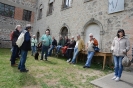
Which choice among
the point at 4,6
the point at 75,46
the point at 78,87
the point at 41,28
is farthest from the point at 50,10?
the point at 78,87

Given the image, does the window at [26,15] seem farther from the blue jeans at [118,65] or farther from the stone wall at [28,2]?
the blue jeans at [118,65]

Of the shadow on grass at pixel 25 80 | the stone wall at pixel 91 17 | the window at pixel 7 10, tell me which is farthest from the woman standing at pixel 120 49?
the window at pixel 7 10

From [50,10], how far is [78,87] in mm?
11683

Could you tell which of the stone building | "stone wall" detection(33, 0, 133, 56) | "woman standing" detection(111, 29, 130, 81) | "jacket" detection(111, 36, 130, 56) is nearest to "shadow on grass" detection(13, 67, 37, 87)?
"woman standing" detection(111, 29, 130, 81)

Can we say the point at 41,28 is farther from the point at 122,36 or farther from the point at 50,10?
the point at 122,36

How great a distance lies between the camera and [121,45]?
4402mm

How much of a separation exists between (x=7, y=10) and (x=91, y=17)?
1141 cm

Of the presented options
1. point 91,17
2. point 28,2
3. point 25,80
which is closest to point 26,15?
point 28,2

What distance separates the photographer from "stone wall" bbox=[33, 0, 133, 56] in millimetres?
6786

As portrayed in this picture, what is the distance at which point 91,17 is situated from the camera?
28.6 feet

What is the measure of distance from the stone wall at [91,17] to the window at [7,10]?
18.0 ft

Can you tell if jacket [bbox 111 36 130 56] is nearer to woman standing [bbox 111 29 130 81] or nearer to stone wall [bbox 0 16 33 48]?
woman standing [bbox 111 29 130 81]

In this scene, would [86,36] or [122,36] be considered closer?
[122,36]

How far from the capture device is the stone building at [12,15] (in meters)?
15.5
